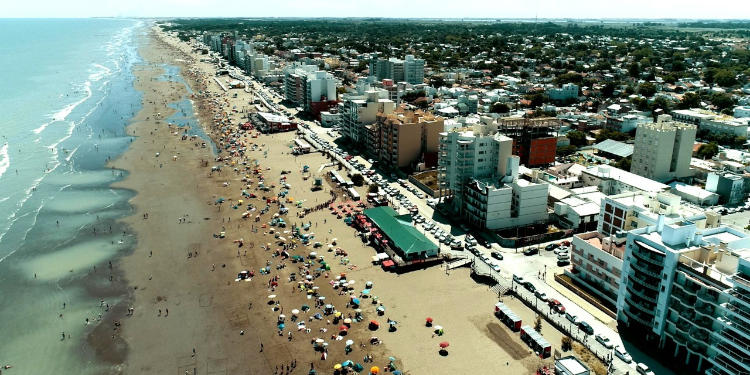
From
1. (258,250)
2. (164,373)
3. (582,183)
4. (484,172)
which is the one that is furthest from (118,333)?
(582,183)

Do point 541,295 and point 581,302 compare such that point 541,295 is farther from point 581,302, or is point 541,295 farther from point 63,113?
point 63,113

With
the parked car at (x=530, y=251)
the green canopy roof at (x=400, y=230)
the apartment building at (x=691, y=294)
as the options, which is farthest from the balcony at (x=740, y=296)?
the green canopy roof at (x=400, y=230)

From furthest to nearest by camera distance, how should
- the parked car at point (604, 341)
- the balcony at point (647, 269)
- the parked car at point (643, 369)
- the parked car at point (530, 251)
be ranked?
the parked car at point (530, 251) < the parked car at point (604, 341) < the balcony at point (647, 269) < the parked car at point (643, 369)

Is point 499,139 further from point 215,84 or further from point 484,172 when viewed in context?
point 215,84

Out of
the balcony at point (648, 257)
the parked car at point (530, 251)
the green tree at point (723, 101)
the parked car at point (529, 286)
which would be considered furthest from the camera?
the green tree at point (723, 101)

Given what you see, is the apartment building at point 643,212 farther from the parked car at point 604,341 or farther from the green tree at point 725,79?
the green tree at point 725,79

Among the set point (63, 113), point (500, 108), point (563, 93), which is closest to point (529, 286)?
point (500, 108)

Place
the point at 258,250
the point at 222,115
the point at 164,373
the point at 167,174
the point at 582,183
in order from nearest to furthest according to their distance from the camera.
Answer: the point at 164,373 < the point at 258,250 < the point at 582,183 < the point at 167,174 < the point at 222,115
